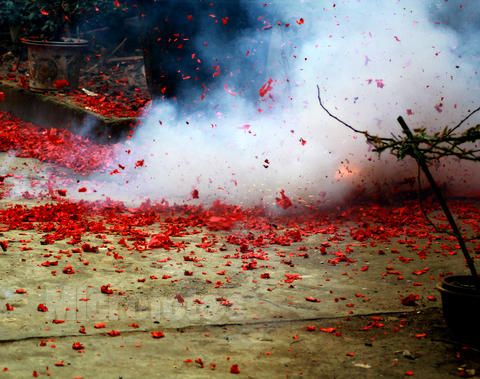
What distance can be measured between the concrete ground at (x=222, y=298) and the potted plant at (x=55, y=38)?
13.7ft

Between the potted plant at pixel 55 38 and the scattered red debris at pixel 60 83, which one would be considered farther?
the scattered red debris at pixel 60 83

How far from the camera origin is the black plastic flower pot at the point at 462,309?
12.1ft

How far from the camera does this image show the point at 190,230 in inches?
238

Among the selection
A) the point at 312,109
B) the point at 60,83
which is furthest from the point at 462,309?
the point at 60,83

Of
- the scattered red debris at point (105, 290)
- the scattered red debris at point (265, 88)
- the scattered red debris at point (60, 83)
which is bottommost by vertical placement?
the scattered red debris at point (105, 290)

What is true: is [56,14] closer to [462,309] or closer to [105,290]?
[105,290]

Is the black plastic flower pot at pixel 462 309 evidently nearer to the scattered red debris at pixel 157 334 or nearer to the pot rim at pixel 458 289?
the pot rim at pixel 458 289

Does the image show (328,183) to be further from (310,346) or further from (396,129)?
(310,346)

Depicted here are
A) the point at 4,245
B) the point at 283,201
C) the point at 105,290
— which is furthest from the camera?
the point at 283,201

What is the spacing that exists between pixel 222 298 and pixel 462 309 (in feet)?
4.68

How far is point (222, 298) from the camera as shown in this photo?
14.1ft

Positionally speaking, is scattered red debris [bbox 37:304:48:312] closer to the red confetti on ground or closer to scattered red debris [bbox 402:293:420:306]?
scattered red debris [bbox 402:293:420:306]

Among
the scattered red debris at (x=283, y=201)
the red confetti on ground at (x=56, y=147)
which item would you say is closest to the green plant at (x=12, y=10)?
the red confetti on ground at (x=56, y=147)

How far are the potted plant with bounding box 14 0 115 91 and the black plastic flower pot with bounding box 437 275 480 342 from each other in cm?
760
